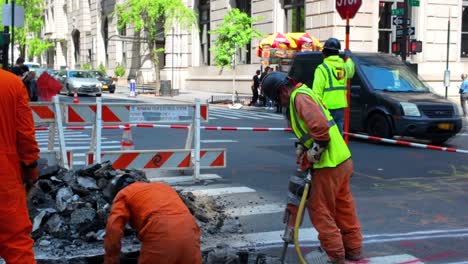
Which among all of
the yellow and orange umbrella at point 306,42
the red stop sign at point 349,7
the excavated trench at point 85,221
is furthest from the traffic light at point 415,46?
the excavated trench at point 85,221

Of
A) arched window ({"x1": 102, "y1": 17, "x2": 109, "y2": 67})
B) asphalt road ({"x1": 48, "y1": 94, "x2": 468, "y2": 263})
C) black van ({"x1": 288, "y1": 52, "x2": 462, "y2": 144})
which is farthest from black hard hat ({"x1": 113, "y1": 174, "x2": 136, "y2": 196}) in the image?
arched window ({"x1": 102, "y1": 17, "x2": 109, "y2": 67})

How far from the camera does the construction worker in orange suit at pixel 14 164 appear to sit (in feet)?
12.6

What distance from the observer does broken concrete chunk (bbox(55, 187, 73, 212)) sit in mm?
6172

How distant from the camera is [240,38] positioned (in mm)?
29359

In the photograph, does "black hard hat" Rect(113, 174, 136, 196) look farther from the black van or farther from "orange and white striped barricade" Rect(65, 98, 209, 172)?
the black van

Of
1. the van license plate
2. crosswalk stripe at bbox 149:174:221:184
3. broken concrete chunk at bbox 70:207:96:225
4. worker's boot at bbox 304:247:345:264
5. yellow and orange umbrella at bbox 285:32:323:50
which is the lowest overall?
crosswalk stripe at bbox 149:174:221:184

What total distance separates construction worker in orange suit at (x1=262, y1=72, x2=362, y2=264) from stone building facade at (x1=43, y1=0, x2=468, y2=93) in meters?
23.2

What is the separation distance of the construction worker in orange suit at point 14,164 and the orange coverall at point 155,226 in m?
0.56

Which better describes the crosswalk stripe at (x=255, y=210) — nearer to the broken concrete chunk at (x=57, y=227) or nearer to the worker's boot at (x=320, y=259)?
the broken concrete chunk at (x=57, y=227)

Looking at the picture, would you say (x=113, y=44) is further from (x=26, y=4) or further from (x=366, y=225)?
(x=366, y=225)

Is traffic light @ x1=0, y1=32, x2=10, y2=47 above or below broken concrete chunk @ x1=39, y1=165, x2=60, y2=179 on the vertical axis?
above

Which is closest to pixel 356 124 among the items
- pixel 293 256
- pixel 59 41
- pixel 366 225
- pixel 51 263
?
pixel 366 225

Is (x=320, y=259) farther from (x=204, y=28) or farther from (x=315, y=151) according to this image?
(x=204, y=28)

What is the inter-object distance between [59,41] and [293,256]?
66.8m
